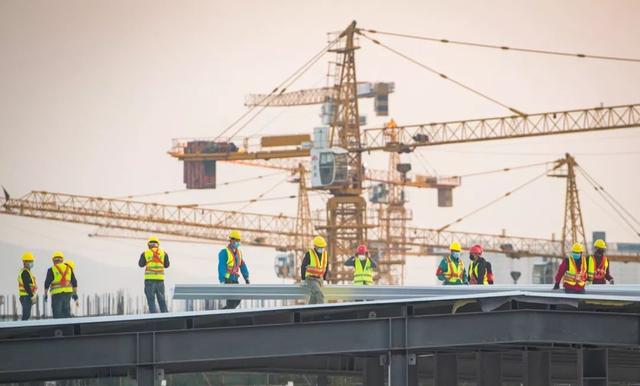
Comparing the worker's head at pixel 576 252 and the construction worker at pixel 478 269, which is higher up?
the worker's head at pixel 576 252

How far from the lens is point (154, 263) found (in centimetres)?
3766

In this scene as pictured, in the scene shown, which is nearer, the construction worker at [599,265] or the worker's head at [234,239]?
the worker's head at [234,239]

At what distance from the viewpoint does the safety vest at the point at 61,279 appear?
37156 millimetres

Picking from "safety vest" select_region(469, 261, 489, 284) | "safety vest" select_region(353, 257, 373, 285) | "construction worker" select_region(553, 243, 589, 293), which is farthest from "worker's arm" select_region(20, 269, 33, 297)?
"construction worker" select_region(553, 243, 589, 293)

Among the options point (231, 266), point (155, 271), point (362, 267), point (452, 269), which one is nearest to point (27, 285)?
point (155, 271)

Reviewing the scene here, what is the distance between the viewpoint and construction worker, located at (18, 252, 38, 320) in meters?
37.5

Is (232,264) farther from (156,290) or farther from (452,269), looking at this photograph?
(452,269)

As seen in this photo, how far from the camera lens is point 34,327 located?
31.0 m

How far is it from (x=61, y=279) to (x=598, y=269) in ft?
43.9

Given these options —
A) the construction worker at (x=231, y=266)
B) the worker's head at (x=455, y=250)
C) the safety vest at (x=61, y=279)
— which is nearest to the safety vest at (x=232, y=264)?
the construction worker at (x=231, y=266)

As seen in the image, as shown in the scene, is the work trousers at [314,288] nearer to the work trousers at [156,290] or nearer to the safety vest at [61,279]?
the work trousers at [156,290]

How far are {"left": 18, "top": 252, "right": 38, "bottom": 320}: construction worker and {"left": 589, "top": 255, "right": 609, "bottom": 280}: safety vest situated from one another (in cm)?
1372

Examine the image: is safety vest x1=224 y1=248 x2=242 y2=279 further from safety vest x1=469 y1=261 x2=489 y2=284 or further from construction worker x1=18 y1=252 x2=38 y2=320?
safety vest x1=469 y1=261 x2=489 y2=284

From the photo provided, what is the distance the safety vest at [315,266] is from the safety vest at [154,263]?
365cm
